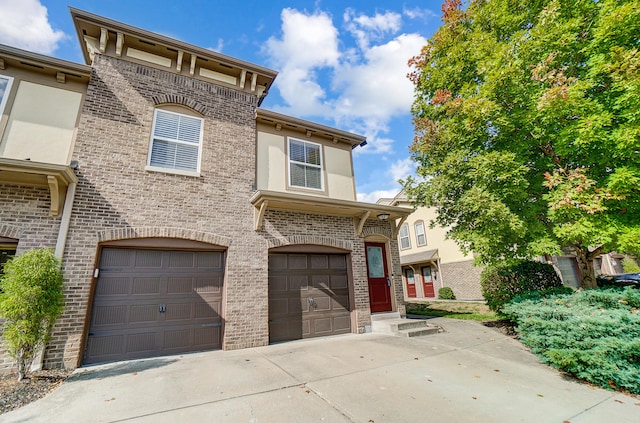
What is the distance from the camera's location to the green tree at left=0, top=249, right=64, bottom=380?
4473 millimetres

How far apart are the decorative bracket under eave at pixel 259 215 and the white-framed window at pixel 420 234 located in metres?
17.4

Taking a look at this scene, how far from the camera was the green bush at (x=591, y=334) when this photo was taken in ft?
13.6

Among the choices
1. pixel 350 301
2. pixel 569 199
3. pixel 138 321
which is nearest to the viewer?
pixel 569 199

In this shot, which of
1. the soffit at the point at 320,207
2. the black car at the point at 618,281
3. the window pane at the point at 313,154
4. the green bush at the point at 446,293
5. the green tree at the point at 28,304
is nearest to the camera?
the green tree at the point at 28,304

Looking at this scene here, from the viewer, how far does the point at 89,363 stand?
5.62 m

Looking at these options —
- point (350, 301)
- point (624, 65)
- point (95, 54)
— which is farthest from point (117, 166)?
point (624, 65)

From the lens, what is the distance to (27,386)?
4.36 meters

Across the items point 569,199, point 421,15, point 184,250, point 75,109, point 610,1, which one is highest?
point 421,15

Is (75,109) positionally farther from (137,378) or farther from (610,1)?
(610,1)

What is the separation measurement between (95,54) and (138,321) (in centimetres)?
658

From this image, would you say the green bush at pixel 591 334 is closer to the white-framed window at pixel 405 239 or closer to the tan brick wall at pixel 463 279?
the tan brick wall at pixel 463 279

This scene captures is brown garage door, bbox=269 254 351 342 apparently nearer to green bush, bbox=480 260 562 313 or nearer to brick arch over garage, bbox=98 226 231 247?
brick arch over garage, bbox=98 226 231 247

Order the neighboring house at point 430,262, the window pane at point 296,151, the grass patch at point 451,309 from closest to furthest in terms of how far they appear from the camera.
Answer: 1. the window pane at point 296,151
2. the grass patch at point 451,309
3. the neighboring house at point 430,262

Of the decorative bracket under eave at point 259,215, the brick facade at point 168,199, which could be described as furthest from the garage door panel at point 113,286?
the decorative bracket under eave at point 259,215
